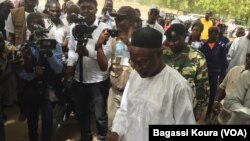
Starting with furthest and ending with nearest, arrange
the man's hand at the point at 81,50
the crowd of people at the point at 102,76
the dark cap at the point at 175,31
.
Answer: the man's hand at the point at 81,50 → the dark cap at the point at 175,31 → the crowd of people at the point at 102,76

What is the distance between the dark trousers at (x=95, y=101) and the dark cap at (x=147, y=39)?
2.29 m

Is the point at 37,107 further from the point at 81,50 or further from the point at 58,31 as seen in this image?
the point at 58,31

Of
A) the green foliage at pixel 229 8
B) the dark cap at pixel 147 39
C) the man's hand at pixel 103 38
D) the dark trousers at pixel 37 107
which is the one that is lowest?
the green foliage at pixel 229 8

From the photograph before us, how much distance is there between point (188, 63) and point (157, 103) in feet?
4.89

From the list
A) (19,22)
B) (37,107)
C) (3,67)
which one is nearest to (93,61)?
(37,107)

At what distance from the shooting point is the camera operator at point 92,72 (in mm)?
4774

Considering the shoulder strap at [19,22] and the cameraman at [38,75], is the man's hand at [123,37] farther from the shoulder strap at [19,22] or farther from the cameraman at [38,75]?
the shoulder strap at [19,22]

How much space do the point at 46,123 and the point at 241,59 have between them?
153 inches

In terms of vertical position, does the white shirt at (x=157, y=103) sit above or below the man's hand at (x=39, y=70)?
above

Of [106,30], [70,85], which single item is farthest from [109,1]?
[106,30]

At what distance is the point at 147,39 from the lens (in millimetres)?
2586

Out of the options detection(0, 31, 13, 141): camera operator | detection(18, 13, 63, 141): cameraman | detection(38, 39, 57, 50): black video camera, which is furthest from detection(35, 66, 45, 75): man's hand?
detection(0, 31, 13, 141): camera operator

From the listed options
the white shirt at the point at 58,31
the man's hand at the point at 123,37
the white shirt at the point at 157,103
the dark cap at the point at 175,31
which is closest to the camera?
the white shirt at the point at 157,103

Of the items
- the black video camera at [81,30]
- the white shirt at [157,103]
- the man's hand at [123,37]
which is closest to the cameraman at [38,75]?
the black video camera at [81,30]
